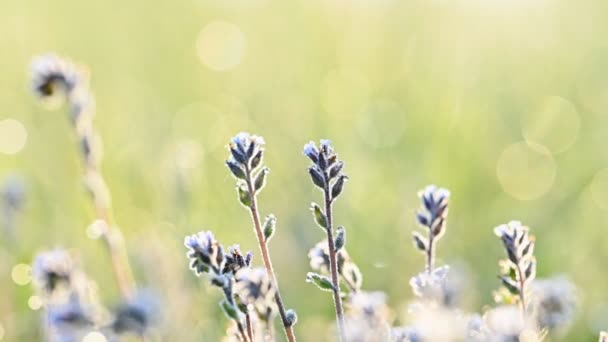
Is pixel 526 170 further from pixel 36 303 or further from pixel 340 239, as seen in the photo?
pixel 340 239

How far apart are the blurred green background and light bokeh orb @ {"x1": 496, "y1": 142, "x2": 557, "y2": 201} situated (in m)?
0.02

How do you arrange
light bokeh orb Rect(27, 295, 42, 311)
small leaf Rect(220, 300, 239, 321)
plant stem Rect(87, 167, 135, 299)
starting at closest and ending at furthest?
small leaf Rect(220, 300, 239, 321)
light bokeh orb Rect(27, 295, 42, 311)
plant stem Rect(87, 167, 135, 299)

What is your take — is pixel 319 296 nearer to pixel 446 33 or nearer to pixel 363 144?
pixel 363 144

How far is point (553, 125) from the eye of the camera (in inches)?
215

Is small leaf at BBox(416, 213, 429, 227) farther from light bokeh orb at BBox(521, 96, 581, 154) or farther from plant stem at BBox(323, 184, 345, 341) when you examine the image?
light bokeh orb at BBox(521, 96, 581, 154)

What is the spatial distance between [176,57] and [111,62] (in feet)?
1.84

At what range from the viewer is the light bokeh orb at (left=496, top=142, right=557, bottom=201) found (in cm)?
463

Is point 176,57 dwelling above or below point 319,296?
above

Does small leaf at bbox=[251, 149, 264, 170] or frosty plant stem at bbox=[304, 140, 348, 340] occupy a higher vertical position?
small leaf at bbox=[251, 149, 264, 170]

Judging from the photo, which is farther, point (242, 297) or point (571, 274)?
point (571, 274)

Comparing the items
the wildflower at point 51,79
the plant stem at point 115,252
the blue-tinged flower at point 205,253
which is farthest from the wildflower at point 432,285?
the wildflower at point 51,79

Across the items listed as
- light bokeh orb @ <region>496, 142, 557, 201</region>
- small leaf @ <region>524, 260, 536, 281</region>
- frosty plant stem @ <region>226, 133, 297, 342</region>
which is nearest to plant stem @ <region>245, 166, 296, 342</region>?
frosty plant stem @ <region>226, 133, 297, 342</region>

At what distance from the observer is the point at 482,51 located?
717 cm

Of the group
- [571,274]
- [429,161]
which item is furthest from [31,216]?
[571,274]
